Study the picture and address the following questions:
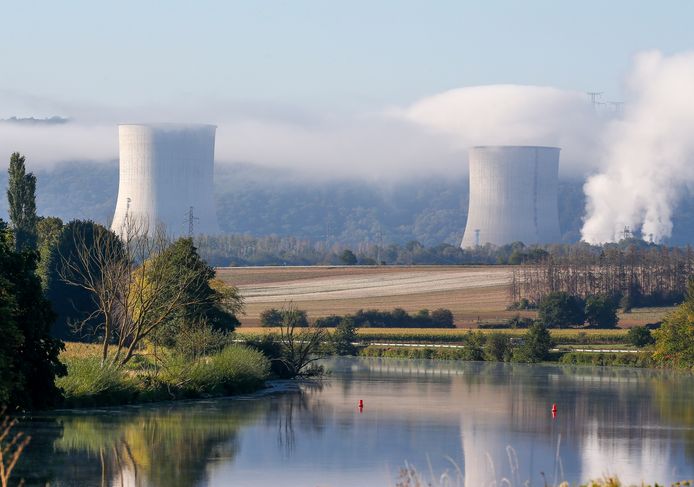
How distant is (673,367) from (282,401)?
26.4 m

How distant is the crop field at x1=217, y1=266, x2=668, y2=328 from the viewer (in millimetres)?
81250

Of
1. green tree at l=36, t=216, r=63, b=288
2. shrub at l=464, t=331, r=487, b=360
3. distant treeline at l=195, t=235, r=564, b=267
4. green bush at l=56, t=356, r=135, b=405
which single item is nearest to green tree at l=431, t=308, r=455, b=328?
shrub at l=464, t=331, r=487, b=360

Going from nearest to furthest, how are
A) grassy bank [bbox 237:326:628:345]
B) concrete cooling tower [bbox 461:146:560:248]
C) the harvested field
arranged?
grassy bank [bbox 237:326:628:345]
the harvested field
concrete cooling tower [bbox 461:146:560:248]

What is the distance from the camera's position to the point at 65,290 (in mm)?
58062

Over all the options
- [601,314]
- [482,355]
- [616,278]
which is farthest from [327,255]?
[482,355]

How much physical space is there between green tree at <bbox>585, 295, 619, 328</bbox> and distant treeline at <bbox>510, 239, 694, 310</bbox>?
7.35m

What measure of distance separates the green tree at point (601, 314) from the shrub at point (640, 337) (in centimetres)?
844

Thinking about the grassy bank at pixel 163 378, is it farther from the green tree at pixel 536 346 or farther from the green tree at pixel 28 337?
the green tree at pixel 536 346

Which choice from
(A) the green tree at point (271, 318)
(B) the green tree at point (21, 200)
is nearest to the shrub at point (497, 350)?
(A) the green tree at point (271, 318)

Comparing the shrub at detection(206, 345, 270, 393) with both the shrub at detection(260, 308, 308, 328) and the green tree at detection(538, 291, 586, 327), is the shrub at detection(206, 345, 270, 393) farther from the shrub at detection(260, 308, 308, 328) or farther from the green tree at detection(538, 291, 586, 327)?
the green tree at detection(538, 291, 586, 327)

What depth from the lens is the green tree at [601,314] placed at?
72812 mm

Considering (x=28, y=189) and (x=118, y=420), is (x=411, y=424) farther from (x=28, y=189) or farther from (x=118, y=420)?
(x=28, y=189)

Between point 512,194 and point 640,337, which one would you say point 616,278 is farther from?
point 512,194

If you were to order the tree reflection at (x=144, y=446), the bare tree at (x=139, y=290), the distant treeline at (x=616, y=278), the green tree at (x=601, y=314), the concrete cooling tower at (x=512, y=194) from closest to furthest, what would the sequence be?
the tree reflection at (x=144, y=446) → the bare tree at (x=139, y=290) → the green tree at (x=601, y=314) → the distant treeline at (x=616, y=278) → the concrete cooling tower at (x=512, y=194)
